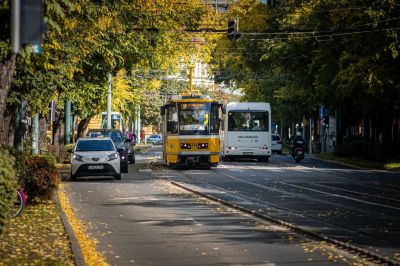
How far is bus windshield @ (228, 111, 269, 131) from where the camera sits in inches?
2269

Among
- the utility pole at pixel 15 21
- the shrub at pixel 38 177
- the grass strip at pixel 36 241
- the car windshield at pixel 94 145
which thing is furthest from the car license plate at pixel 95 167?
the utility pole at pixel 15 21

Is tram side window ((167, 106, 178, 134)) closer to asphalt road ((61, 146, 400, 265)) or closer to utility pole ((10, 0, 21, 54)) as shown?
asphalt road ((61, 146, 400, 265))

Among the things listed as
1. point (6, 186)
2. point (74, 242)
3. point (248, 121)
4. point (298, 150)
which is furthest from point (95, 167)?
point (298, 150)

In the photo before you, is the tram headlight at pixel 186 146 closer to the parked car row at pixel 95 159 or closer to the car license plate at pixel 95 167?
the parked car row at pixel 95 159

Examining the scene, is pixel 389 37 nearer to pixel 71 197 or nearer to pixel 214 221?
pixel 71 197

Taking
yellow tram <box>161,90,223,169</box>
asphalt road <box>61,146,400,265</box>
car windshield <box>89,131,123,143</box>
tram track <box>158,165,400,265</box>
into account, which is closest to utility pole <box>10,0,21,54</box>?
asphalt road <box>61,146,400,265</box>

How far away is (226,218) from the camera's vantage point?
19.8 m

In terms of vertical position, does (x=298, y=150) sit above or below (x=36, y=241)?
above

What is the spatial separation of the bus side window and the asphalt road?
33.6 feet

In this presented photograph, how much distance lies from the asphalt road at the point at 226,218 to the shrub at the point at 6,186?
5.09 ft

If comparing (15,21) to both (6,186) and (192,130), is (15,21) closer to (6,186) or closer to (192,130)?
(6,186)

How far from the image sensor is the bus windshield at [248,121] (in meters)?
57.6

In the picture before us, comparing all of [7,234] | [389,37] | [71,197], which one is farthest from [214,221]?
[389,37]

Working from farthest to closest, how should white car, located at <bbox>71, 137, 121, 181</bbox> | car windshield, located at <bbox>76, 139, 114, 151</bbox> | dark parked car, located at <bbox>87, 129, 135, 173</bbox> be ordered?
1. dark parked car, located at <bbox>87, 129, 135, 173</bbox>
2. car windshield, located at <bbox>76, 139, 114, 151</bbox>
3. white car, located at <bbox>71, 137, 121, 181</bbox>
